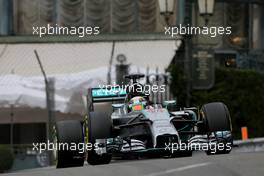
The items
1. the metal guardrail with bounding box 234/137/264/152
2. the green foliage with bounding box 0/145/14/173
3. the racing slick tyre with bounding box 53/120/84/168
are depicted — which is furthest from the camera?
the green foliage with bounding box 0/145/14/173

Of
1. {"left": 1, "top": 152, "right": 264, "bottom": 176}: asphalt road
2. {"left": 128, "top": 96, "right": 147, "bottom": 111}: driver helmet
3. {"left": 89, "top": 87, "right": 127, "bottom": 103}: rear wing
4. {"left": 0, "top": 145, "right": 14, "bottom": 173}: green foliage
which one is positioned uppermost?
{"left": 89, "top": 87, "right": 127, "bottom": 103}: rear wing

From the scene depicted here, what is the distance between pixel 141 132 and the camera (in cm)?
1353

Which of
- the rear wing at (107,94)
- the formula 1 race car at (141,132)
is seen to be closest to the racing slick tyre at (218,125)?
the formula 1 race car at (141,132)

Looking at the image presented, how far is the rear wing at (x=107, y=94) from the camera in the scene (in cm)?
1495

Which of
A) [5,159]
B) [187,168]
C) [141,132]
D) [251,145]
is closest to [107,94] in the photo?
[141,132]

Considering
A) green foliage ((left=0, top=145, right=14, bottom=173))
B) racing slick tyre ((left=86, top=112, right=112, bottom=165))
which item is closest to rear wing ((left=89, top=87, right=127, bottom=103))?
racing slick tyre ((left=86, top=112, right=112, bottom=165))

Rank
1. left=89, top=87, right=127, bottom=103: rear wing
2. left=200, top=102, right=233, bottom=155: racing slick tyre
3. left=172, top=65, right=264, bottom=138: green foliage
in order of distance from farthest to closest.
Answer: left=172, top=65, right=264, bottom=138: green foliage, left=89, top=87, right=127, bottom=103: rear wing, left=200, top=102, right=233, bottom=155: racing slick tyre

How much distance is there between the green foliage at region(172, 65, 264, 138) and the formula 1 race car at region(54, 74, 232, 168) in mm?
12876

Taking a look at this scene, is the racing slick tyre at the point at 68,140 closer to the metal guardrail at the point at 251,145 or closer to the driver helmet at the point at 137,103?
the driver helmet at the point at 137,103

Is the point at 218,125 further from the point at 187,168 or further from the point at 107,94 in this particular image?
the point at 187,168

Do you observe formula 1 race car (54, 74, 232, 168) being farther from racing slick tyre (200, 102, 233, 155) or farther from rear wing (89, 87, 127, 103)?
rear wing (89, 87, 127, 103)

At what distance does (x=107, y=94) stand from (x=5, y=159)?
7.29m

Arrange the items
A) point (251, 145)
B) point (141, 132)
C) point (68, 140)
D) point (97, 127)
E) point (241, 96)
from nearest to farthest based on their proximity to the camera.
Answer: point (97, 127), point (68, 140), point (141, 132), point (251, 145), point (241, 96)

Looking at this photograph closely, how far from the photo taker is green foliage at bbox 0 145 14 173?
21406mm
